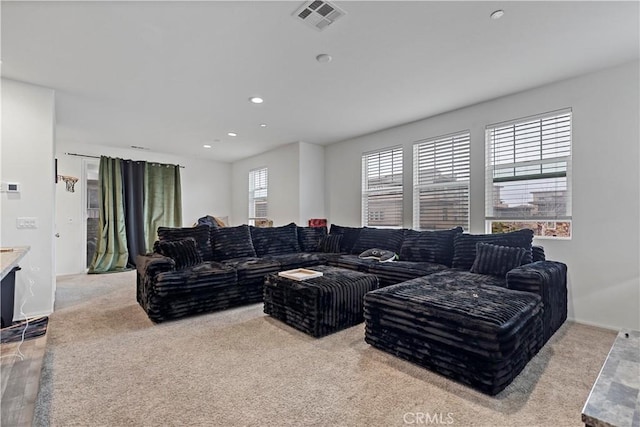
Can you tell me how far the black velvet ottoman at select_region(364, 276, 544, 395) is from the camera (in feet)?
5.83

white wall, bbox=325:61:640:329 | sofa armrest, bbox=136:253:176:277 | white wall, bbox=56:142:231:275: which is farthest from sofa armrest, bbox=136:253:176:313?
white wall, bbox=325:61:640:329

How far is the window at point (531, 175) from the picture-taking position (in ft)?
10.6

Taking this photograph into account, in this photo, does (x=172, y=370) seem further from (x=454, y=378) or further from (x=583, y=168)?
(x=583, y=168)

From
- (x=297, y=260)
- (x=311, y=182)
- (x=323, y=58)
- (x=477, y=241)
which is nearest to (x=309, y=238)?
(x=297, y=260)

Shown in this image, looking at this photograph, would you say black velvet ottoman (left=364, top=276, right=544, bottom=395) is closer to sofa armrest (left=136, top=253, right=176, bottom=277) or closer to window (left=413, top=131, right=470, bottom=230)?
window (left=413, top=131, right=470, bottom=230)

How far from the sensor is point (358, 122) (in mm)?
4598

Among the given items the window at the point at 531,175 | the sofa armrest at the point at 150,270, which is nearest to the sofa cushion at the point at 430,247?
the window at the point at 531,175

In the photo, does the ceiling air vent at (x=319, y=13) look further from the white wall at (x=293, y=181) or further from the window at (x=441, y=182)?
the white wall at (x=293, y=181)

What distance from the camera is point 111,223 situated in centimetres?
585

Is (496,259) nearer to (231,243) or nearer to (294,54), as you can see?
(294,54)

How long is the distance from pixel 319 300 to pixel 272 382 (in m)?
0.83

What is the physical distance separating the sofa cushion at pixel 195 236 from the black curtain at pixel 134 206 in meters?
2.84

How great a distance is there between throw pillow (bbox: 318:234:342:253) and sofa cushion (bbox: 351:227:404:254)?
28cm

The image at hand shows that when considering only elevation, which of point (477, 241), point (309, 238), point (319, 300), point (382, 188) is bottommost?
→ point (319, 300)
